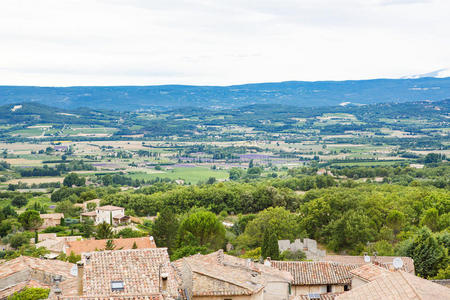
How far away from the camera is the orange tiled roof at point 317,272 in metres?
26.0

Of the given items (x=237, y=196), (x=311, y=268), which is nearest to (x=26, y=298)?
(x=311, y=268)

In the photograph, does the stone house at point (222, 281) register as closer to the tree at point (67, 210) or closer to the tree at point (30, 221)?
the tree at point (30, 221)

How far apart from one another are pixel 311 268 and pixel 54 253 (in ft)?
78.6

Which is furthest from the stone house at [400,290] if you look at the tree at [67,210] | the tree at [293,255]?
the tree at [67,210]

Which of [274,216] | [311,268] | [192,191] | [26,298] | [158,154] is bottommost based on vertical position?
[158,154]

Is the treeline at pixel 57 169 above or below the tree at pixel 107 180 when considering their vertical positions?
below

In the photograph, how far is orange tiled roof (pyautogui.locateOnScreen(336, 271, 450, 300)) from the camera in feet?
48.1

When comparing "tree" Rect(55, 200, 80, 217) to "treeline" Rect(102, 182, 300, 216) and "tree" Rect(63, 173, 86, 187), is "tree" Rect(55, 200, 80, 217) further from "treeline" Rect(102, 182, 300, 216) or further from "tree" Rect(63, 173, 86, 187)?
"tree" Rect(63, 173, 86, 187)

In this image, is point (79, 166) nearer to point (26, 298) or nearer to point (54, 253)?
point (54, 253)

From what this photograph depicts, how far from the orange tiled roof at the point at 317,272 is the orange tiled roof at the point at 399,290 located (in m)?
8.27

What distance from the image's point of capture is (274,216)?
168 ft

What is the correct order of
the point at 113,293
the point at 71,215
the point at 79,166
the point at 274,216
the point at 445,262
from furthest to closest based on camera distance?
the point at 79,166 → the point at 71,215 → the point at 274,216 → the point at 445,262 → the point at 113,293

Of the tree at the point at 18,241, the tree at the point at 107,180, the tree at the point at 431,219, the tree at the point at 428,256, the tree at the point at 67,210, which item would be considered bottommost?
the tree at the point at 107,180

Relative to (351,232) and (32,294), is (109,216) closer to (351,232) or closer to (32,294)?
(351,232)
